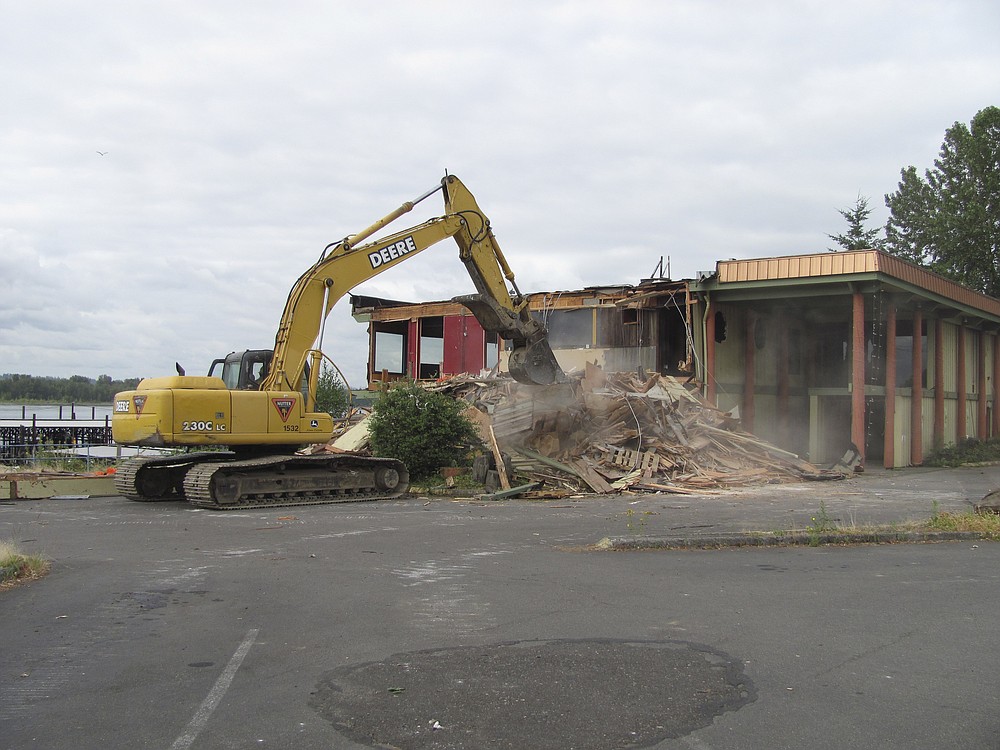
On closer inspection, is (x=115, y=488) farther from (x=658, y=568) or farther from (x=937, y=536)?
(x=937, y=536)

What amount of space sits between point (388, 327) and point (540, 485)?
19120 millimetres

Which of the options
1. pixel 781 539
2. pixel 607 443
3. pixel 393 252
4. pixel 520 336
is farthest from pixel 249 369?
pixel 781 539

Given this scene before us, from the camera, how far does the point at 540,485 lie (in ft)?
60.1

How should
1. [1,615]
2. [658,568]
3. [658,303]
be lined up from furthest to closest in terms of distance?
[658,303], [658,568], [1,615]

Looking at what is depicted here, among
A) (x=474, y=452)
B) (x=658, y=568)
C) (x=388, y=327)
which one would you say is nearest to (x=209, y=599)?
(x=658, y=568)

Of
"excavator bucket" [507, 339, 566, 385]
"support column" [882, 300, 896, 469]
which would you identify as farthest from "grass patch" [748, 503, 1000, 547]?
"support column" [882, 300, 896, 469]

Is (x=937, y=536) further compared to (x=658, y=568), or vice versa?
(x=937, y=536)

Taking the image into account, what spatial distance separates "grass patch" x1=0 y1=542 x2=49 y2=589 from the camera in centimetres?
855

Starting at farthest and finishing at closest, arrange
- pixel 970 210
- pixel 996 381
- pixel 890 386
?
pixel 970 210 → pixel 996 381 → pixel 890 386

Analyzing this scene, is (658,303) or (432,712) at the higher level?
(658,303)

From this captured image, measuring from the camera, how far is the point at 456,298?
707 inches

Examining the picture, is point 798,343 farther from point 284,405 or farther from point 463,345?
point 284,405

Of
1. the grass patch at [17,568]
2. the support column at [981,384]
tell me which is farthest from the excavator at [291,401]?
the support column at [981,384]

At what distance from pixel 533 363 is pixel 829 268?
33.4 feet
